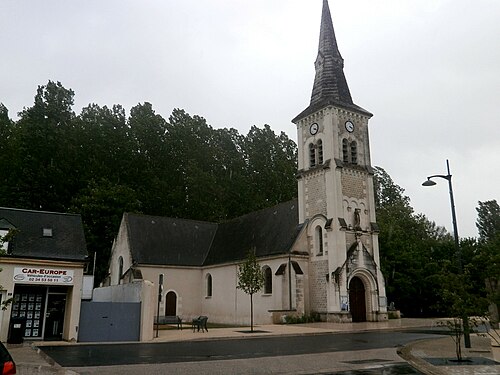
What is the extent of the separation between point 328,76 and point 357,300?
16.8m

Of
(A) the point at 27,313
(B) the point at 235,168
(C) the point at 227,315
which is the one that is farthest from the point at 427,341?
(B) the point at 235,168

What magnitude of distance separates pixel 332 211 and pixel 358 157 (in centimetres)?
548

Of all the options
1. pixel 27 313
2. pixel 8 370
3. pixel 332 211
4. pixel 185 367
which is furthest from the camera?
pixel 332 211

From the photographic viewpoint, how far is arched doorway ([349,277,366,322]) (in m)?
31.0

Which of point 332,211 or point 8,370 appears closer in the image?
point 8,370

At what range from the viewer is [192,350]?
1622 cm

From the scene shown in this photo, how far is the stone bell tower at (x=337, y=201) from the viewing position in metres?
30.7

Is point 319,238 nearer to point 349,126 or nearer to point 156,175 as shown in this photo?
point 349,126

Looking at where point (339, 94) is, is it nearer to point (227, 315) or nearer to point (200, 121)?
point (227, 315)

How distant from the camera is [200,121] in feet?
177

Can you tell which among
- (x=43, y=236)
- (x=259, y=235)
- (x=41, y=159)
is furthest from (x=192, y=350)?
(x=41, y=159)

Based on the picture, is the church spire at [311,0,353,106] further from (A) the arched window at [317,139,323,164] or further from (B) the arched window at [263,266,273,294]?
(B) the arched window at [263,266,273,294]

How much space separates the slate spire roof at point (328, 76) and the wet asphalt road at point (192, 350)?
20.2m

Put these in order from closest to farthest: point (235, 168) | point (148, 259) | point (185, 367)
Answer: point (185, 367), point (148, 259), point (235, 168)
